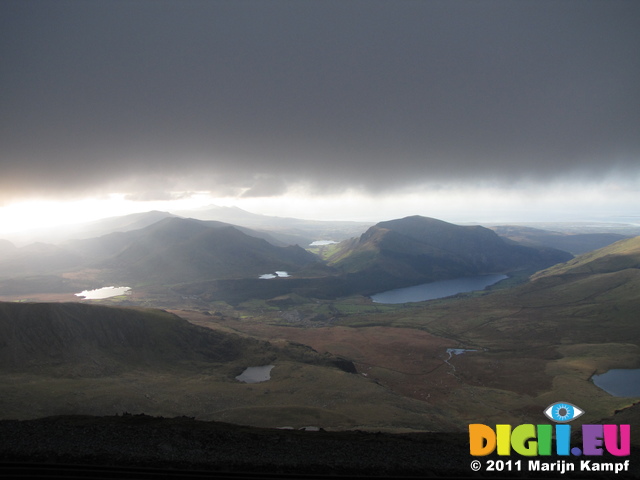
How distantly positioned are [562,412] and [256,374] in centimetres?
6427

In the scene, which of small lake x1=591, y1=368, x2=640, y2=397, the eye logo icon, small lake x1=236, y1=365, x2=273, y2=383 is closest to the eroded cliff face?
small lake x1=236, y1=365, x2=273, y2=383

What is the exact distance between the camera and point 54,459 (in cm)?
2209

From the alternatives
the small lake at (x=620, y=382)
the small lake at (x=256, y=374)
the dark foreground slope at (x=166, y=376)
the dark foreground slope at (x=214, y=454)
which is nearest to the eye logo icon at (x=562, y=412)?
the small lake at (x=620, y=382)

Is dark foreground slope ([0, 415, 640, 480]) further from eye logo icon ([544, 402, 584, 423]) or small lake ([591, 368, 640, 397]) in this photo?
small lake ([591, 368, 640, 397])

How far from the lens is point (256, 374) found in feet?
241

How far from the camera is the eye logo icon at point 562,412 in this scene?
65031mm

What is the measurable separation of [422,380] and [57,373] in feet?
259

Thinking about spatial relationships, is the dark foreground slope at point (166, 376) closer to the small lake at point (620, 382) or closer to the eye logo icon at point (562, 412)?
the eye logo icon at point (562, 412)

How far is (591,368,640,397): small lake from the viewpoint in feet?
265

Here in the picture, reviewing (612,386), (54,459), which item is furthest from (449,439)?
(612,386)

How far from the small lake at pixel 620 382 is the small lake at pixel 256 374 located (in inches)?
3122

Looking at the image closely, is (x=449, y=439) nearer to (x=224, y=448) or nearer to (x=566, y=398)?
(x=224, y=448)

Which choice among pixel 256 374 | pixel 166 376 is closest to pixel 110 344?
pixel 166 376

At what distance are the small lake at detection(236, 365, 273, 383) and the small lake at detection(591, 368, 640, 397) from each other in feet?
260
